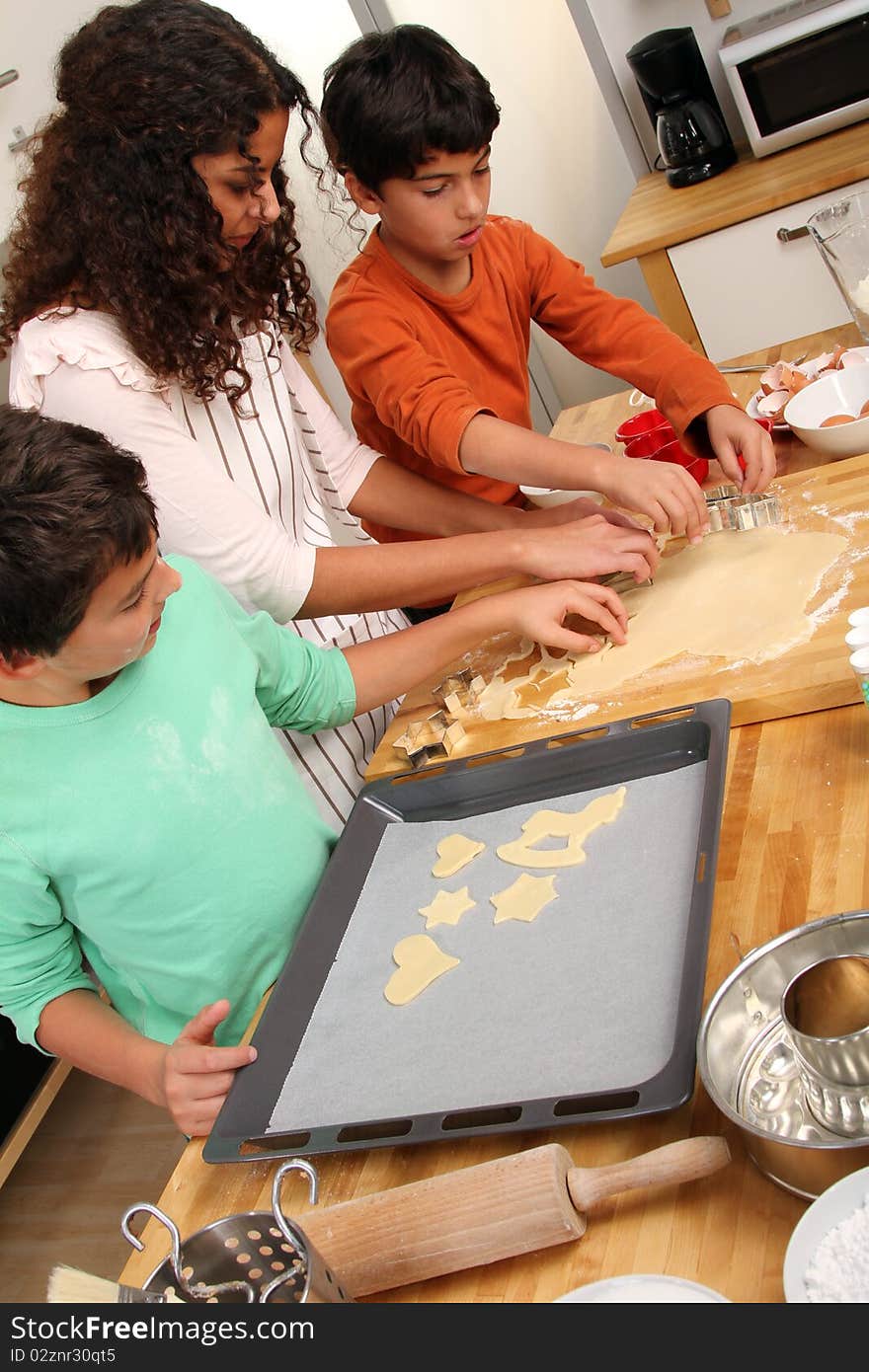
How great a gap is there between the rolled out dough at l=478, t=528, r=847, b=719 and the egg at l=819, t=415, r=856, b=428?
0.21 meters

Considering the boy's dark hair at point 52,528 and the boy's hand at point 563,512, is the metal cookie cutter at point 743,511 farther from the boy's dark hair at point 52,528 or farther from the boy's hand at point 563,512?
the boy's dark hair at point 52,528

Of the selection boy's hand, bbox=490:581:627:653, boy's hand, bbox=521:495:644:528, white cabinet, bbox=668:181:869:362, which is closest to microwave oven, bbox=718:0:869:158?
white cabinet, bbox=668:181:869:362

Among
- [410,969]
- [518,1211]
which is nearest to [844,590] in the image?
[410,969]

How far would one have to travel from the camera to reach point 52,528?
903mm

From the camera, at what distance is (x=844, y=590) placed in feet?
3.88

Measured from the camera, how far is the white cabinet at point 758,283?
2.54m

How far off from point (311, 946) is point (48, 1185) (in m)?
1.60

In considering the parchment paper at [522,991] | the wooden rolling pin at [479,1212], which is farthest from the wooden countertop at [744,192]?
the wooden rolling pin at [479,1212]

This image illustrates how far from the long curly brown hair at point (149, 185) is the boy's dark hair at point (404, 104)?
0.13 m

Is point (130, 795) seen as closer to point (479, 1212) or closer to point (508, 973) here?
point (508, 973)

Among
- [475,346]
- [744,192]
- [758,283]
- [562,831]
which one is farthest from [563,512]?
[744,192]

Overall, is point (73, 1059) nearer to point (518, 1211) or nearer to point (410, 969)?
point (410, 969)

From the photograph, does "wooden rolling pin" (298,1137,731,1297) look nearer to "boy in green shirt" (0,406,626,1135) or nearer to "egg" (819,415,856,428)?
"boy in green shirt" (0,406,626,1135)

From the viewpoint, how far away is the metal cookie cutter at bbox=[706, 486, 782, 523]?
136cm
